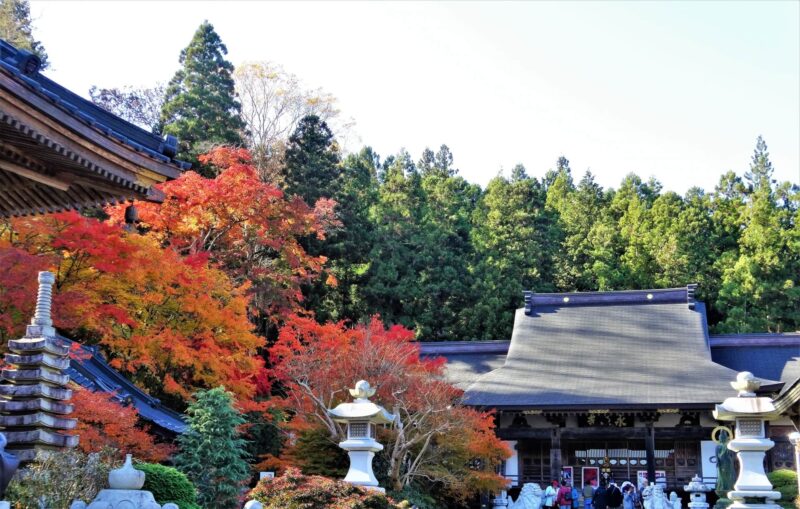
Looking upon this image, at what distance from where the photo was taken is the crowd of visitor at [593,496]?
2164cm

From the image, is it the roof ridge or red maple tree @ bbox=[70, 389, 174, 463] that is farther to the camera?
the roof ridge

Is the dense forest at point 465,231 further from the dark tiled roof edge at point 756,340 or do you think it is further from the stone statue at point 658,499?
the stone statue at point 658,499

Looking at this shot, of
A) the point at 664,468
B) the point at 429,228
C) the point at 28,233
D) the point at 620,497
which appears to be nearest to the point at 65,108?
the point at 28,233

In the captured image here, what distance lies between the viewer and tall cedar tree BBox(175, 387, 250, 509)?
15.8 metres

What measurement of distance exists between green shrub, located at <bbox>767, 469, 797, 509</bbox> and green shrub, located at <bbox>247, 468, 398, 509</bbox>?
11148 mm

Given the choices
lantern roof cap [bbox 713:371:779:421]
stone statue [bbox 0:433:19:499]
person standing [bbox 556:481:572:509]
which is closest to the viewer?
stone statue [bbox 0:433:19:499]

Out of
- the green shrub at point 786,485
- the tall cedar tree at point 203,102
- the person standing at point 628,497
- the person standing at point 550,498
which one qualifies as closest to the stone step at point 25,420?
the green shrub at point 786,485

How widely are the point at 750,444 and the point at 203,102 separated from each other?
89.1ft

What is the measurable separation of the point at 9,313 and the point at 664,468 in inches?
744

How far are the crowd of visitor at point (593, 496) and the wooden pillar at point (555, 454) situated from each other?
0.34 metres

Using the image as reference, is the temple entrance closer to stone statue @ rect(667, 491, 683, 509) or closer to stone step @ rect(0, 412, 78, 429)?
stone statue @ rect(667, 491, 683, 509)

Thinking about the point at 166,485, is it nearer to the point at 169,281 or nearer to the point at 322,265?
the point at 169,281

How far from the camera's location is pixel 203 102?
34.8 metres

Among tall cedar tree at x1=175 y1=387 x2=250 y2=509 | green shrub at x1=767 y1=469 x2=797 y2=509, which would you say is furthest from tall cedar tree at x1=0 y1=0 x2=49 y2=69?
green shrub at x1=767 y1=469 x2=797 y2=509
